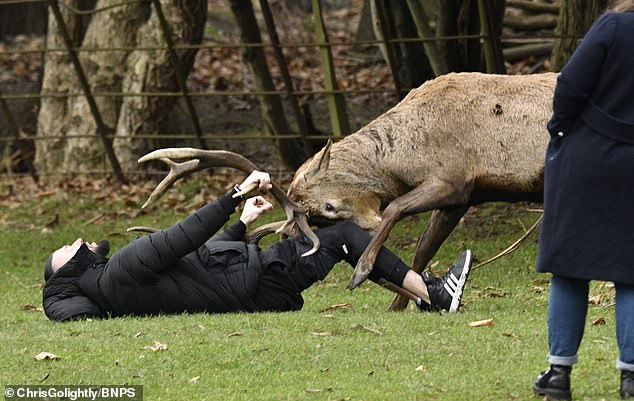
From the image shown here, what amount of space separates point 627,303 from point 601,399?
0.43 m

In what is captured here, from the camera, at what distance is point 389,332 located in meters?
7.10

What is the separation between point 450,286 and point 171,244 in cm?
173

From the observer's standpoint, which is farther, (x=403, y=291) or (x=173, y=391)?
(x=403, y=291)

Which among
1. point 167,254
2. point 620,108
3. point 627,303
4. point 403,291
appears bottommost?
point 403,291

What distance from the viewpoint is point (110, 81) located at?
1631cm

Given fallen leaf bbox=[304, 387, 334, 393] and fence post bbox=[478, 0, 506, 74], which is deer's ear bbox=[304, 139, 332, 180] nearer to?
fallen leaf bbox=[304, 387, 334, 393]

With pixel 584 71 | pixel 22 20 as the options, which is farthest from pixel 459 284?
pixel 22 20

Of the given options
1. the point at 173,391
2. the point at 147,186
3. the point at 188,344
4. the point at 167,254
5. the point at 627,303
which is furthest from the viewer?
the point at 147,186

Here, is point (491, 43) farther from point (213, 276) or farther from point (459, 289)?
point (213, 276)

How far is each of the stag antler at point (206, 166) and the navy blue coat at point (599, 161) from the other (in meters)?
3.06

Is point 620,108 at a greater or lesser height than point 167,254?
greater

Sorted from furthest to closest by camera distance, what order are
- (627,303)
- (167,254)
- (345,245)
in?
(345,245)
(167,254)
(627,303)

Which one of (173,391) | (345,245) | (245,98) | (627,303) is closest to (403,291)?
(345,245)

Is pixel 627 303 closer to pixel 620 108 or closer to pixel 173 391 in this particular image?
pixel 620 108
